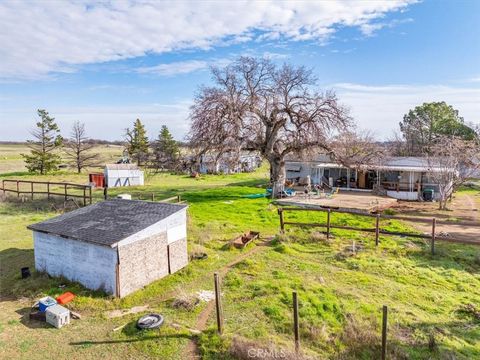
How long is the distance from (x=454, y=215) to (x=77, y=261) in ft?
77.3

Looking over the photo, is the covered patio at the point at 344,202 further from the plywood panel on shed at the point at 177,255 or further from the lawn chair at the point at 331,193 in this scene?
the plywood panel on shed at the point at 177,255

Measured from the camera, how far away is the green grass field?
27.4 feet

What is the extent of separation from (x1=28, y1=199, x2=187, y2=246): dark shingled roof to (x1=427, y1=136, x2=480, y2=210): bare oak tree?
861 inches

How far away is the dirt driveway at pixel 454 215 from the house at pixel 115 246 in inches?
557

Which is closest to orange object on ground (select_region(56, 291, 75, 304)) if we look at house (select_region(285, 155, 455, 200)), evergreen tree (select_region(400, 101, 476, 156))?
house (select_region(285, 155, 455, 200))

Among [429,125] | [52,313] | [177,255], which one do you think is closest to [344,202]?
[177,255]

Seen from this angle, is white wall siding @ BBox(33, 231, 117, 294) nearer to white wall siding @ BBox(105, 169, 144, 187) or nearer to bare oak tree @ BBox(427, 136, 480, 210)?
bare oak tree @ BBox(427, 136, 480, 210)


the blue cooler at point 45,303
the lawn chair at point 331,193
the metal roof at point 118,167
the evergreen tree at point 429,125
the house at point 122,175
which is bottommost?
the blue cooler at point 45,303

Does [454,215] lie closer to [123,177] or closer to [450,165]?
[450,165]

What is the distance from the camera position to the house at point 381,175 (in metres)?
29.9

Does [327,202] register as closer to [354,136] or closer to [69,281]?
[354,136]

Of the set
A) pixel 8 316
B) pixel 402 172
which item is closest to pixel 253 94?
pixel 402 172

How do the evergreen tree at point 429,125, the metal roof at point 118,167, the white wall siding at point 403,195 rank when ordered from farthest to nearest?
the evergreen tree at point 429,125 → the metal roof at point 118,167 → the white wall siding at point 403,195

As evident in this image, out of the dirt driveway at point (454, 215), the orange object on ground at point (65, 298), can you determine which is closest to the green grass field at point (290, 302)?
the orange object on ground at point (65, 298)
